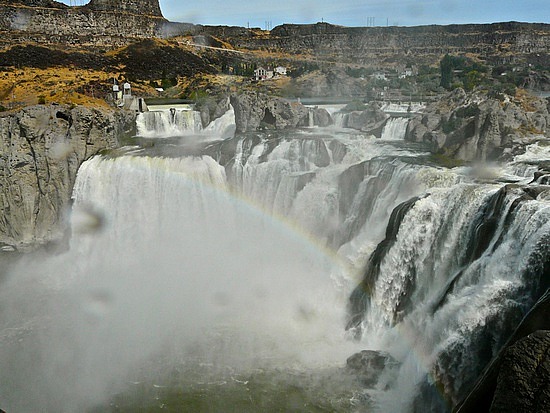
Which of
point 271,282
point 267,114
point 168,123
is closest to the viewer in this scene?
point 271,282

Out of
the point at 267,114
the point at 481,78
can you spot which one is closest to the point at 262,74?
the point at 481,78

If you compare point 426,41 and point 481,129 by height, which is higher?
point 426,41

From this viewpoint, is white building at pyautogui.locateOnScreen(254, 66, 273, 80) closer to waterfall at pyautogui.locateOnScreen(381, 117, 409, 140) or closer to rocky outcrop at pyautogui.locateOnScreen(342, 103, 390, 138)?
rocky outcrop at pyautogui.locateOnScreen(342, 103, 390, 138)

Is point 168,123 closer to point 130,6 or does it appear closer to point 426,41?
point 130,6

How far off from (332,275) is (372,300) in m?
2.57

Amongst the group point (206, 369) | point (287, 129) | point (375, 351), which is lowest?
point (206, 369)

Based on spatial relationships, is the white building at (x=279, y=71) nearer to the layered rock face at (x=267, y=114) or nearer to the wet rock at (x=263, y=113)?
the layered rock face at (x=267, y=114)

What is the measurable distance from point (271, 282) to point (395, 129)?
12.3 m

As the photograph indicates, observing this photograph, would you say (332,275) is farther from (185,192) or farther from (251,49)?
(251,49)

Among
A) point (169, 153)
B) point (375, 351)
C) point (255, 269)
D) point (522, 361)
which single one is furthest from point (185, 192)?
point (522, 361)

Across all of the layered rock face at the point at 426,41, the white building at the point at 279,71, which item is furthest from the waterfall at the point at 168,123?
the layered rock face at the point at 426,41

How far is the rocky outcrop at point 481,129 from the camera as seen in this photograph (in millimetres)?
19438

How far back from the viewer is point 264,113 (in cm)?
3012

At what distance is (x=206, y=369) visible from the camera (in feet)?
46.4
